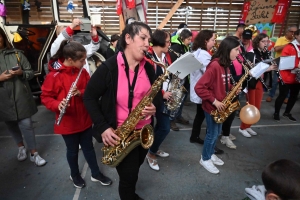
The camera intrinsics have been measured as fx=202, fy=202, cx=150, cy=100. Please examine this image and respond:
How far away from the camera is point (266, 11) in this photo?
805cm

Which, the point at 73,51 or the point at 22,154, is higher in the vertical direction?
the point at 73,51

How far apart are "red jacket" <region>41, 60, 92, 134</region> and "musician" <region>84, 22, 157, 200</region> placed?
0.61 m

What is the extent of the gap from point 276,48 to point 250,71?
10.6ft

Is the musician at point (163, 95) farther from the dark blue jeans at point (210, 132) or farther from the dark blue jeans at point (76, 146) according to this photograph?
the dark blue jeans at point (76, 146)

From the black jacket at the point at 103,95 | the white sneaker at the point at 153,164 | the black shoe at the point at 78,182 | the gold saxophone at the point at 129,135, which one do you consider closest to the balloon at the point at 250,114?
the white sneaker at the point at 153,164

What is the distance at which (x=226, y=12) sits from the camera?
10094 mm

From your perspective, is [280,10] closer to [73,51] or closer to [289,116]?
[289,116]

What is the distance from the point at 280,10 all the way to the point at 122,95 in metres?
8.65

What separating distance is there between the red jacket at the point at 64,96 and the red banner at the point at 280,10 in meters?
8.40

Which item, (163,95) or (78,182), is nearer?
(78,182)

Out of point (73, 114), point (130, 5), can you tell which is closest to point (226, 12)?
point (130, 5)

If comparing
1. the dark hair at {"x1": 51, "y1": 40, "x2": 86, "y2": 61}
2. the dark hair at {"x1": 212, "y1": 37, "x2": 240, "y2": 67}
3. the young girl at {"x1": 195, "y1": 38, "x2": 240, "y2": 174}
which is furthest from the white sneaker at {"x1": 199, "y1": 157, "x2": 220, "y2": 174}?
the dark hair at {"x1": 51, "y1": 40, "x2": 86, "y2": 61}

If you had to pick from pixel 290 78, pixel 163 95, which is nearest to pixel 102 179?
pixel 163 95

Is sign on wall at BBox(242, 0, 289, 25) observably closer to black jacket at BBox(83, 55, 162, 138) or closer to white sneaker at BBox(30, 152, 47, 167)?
black jacket at BBox(83, 55, 162, 138)
